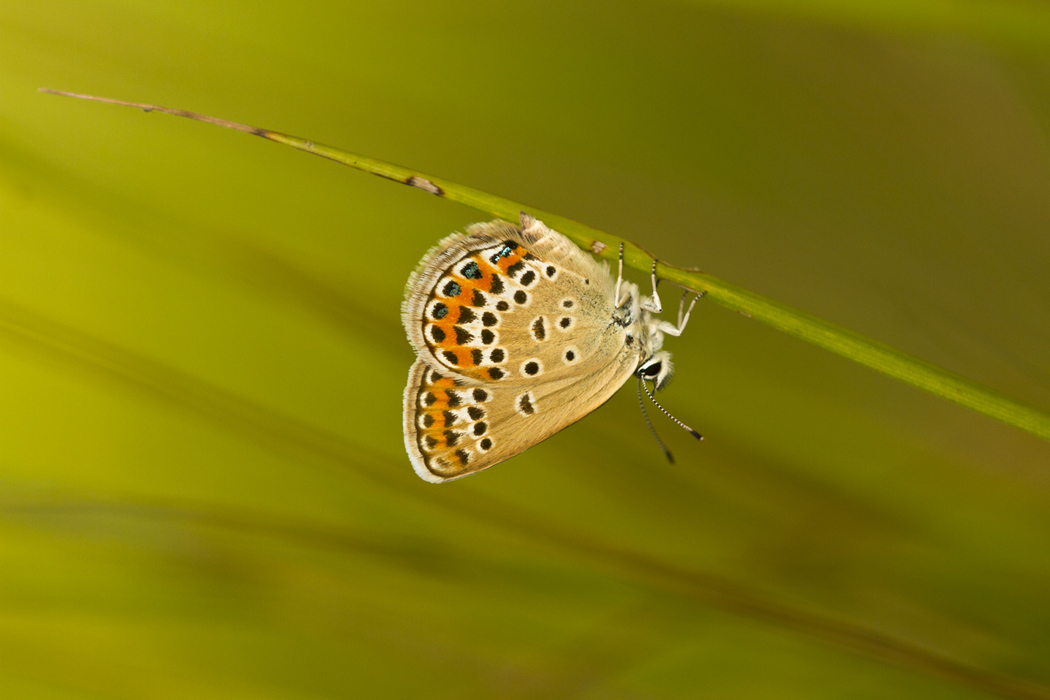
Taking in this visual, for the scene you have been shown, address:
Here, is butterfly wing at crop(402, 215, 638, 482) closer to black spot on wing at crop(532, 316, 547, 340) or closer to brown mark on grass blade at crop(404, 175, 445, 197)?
black spot on wing at crop(532, 316, 547, 340)

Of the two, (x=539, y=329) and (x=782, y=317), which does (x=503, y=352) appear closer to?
(x=539, y=329)

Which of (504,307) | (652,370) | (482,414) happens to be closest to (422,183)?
(504,307)

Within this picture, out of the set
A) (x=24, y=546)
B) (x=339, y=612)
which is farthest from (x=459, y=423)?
(x=24, y=546)

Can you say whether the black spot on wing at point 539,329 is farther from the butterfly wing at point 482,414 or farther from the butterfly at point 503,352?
the butterfly wing at point 482,414

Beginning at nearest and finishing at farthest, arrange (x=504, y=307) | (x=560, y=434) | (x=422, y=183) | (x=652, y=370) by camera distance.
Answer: (x=422, y=183), (x=504, y=307), (x=652, y=370), (x=560, y=434)

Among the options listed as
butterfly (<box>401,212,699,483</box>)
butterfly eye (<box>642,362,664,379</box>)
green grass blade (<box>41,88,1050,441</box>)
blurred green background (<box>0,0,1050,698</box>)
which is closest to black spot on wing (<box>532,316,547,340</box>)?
butterfly (<box>401,212,699,483</box>)

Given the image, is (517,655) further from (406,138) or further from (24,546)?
(406,138)
